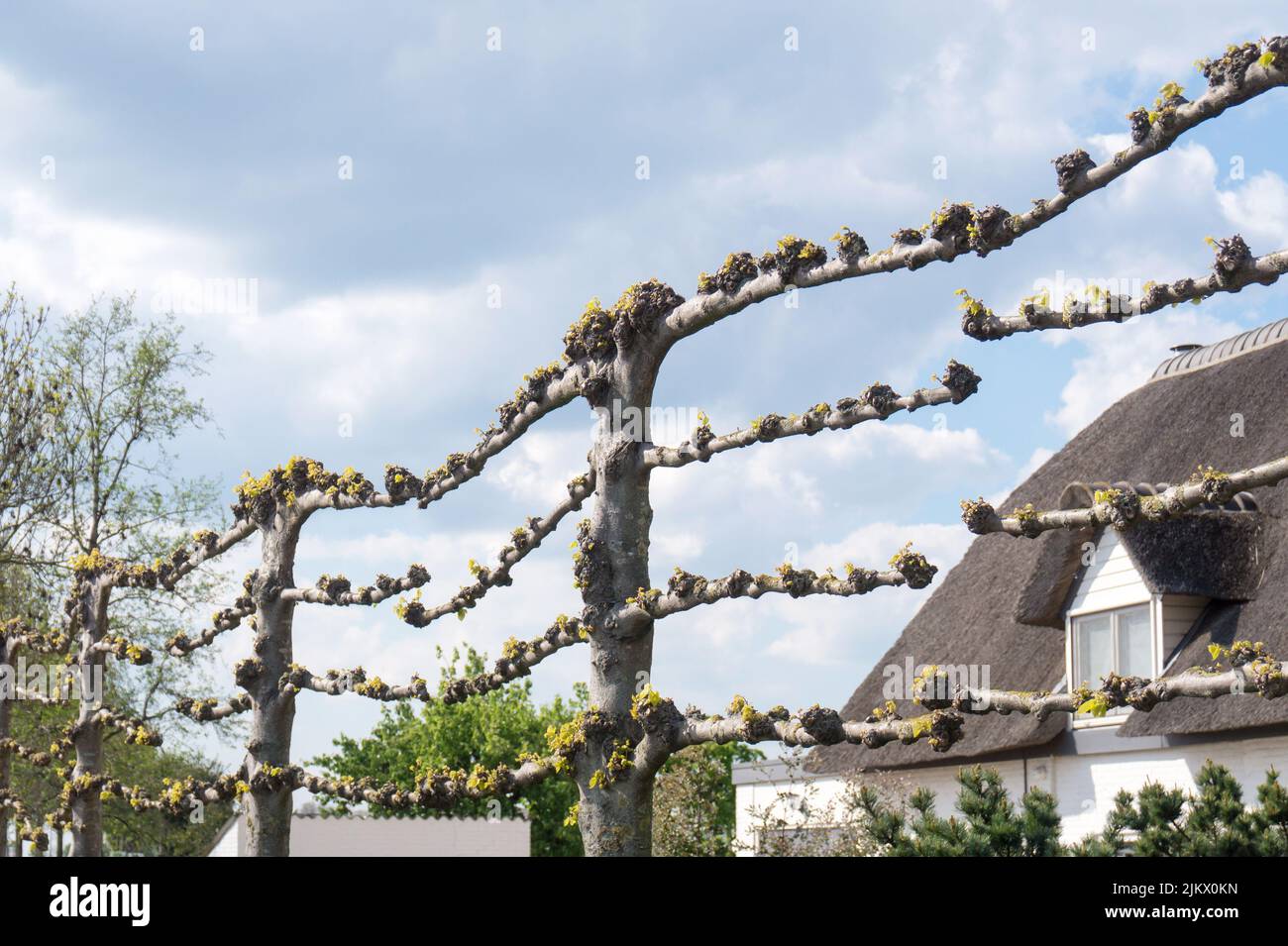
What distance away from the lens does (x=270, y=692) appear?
8945 millimetres

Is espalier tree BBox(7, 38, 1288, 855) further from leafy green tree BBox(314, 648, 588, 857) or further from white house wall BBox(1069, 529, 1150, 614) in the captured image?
leafy green tree BBox(314, 648, 588, 857)

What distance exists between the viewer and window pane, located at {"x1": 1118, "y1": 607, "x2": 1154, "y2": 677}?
13.0 metres

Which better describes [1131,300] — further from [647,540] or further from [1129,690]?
[647,540]

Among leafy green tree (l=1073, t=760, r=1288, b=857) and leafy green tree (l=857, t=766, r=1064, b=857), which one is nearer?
leafy green tree (l=1073, t=760, r=1288, b=857)

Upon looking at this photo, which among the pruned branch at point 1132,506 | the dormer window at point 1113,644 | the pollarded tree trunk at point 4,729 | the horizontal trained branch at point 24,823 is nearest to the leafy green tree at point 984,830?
the pruned branch at point 1132,506

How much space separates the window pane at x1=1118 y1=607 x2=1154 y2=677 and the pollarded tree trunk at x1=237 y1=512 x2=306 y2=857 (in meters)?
8.13

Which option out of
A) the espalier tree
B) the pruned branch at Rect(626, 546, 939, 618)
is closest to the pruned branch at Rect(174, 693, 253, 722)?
the espalier tree

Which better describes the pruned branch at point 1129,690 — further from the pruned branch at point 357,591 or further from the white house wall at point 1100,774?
the white house wall at point 1100,774

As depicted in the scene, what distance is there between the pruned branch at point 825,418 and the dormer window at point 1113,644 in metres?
8.16

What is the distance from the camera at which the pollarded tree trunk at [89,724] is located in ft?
37.9

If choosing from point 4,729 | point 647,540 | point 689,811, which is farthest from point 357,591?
point 689,811
